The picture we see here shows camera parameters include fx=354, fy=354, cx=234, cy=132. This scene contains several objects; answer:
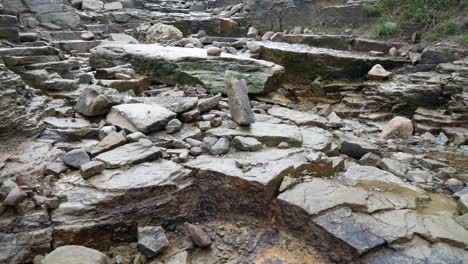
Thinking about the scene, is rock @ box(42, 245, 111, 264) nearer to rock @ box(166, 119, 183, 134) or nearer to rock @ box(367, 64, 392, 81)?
rock @ box(166, 119, 183, 134)

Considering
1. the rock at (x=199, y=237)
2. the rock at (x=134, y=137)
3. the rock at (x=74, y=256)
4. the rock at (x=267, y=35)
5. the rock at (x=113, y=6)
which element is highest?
the rock at (x=113, y=6)

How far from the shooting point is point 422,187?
124 inches

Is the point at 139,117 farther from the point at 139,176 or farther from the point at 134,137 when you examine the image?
the point at 139,176

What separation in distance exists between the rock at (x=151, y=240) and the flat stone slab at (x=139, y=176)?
0.30 metres

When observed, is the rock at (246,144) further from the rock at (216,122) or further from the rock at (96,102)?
the rock at (96,102)

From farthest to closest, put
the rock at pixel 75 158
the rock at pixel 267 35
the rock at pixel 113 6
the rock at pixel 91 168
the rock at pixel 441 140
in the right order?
the rock at pixel 113 6
the rock at pixel 267 35
the rock at pixel 441 140
the rock at pixel 75 158
the rock at pixel 91 168

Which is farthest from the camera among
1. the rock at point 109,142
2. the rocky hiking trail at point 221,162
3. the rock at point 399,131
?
the rock at point 399,131

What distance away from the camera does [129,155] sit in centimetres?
285

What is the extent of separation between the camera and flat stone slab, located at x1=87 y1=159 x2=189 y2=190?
2.51 meters

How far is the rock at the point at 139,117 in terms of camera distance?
3260 mm

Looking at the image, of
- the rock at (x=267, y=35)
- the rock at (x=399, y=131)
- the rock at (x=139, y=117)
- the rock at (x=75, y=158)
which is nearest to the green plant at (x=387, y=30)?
the rock at (x=267, y=35)

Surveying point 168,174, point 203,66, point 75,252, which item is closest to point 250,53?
point 203,66

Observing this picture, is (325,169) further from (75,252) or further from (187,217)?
(75,252)

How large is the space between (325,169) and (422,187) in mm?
902
